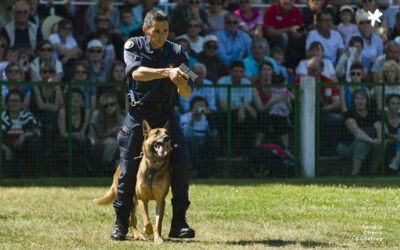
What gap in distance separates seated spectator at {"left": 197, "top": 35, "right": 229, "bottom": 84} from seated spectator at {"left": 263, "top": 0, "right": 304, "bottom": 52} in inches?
54.1

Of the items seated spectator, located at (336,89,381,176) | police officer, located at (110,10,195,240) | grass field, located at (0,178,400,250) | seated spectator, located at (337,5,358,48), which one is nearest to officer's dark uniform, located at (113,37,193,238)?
police officer, located at (110,10,195,240)

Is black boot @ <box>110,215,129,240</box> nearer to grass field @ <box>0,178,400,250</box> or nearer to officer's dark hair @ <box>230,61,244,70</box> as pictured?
grass field @ <box>0,178,400,250</box>

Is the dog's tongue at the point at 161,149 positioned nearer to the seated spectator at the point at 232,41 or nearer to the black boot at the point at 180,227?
the black boot at the point at 180,227

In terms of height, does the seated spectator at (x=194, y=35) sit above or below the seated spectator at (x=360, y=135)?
above

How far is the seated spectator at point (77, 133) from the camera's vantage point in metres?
12.8

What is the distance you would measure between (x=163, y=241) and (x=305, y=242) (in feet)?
4.20

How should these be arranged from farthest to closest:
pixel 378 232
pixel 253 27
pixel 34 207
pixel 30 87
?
1. pixel 253 27
2. pixel 30 87
3. pixel 34 207
4. pixel 378 232

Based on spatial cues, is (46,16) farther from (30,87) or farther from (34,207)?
(34,207)

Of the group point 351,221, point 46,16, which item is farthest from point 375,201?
point 46,16

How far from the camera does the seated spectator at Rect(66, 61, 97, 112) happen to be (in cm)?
1291

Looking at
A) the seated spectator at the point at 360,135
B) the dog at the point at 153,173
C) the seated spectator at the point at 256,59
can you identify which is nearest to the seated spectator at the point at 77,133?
the seated spectator at the point at 256,59

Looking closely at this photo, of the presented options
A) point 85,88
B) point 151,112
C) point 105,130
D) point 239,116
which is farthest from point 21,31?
point 151,112

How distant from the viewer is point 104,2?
14320 mm

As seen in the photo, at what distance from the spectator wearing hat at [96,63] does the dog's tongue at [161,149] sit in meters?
6.87
